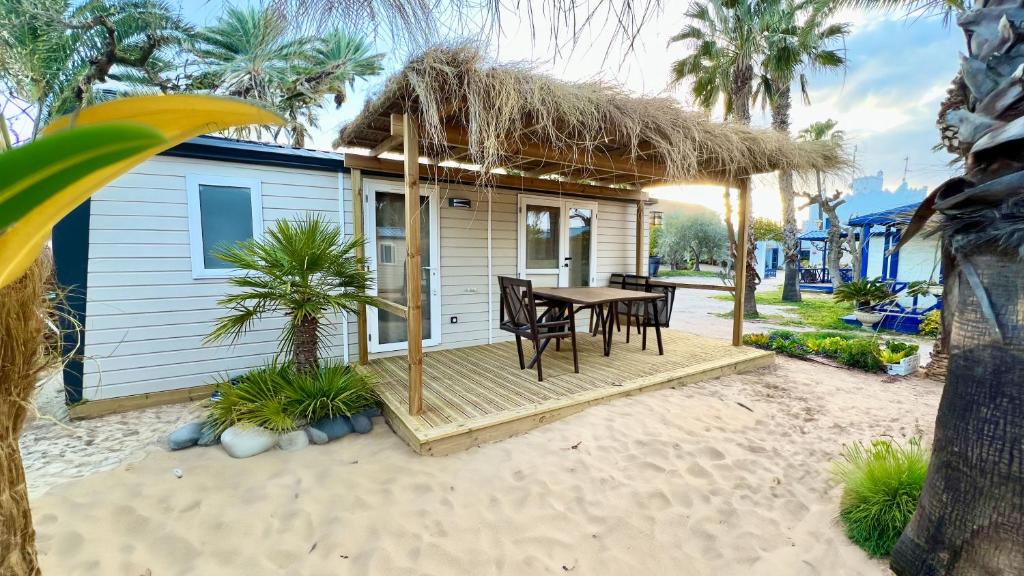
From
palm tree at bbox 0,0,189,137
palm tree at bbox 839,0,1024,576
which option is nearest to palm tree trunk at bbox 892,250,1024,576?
palm tree at bbox 839,0,1024,576

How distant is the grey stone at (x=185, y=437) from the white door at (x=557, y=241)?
3.75 m

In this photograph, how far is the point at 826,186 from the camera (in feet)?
16.6

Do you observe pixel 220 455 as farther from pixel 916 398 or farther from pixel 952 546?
pixel 916 398

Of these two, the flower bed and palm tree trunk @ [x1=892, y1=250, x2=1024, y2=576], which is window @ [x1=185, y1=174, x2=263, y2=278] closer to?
palm tree trunk @ [x1=892, y1=250, x2=1024, y2=576]

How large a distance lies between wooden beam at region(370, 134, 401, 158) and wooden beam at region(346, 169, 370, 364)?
1.00 feet

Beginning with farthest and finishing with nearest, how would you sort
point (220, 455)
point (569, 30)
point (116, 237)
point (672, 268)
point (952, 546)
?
point (672, 268) → point (116, 237) → point (220, 455) → point (952, 546) → point (569, 30)

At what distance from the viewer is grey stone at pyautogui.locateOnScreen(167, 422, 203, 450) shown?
292 cm

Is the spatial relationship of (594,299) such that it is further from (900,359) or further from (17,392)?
(17,392)

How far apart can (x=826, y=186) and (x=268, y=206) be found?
6.19 meters

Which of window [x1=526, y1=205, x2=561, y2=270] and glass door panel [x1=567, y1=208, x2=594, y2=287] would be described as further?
glass door panel [x1=567, y1=208, x2=594, y2=287]

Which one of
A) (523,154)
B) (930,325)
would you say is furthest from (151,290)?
(930,325)

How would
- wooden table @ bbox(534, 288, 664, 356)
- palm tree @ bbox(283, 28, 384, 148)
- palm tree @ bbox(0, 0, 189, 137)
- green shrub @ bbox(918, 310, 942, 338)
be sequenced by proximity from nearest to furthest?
wooden table @ bbox(534, 288, 664, 356) → green shrub @ bbox(918, 310, 942, 338) → palm tree @ bbox(0, 0, 189, 137) → palm tree @ bbox(283, 28, 384, 148)

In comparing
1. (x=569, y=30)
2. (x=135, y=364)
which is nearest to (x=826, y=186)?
(x=569, y=30)

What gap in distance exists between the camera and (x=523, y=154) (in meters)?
3.70
